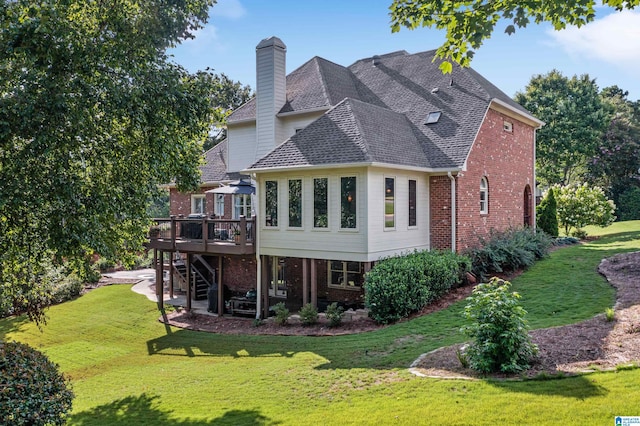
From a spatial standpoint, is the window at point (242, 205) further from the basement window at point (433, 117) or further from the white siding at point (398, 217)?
the basement window at point (433, 117)

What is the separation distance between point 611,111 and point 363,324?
1301 inches

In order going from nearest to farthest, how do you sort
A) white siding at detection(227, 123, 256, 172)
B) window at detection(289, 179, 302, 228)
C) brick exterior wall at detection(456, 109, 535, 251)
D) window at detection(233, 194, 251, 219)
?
1. window at detection(289, 179, 302, 228)
2. brick exterior wall at detection(456, 109, 535, 251)
3. window at detection(233, 194, 251, 219)
4. white siding at detection(227, 123, 256, 172)

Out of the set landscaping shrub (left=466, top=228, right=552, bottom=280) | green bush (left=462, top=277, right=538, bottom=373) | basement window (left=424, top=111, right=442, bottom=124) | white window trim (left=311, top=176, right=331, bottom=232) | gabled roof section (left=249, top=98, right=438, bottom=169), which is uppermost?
basement window (left=424, top=111, right=442, bottom=124)

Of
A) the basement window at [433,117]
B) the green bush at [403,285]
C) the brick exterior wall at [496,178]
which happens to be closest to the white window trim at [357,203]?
the green bush at [403,285]

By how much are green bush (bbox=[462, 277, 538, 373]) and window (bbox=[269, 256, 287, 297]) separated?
11208 mm

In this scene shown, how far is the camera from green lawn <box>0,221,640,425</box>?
623 cm

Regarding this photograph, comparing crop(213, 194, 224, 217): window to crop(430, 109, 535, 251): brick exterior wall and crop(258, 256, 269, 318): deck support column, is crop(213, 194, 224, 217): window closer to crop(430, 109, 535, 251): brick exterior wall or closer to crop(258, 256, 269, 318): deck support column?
crop(258, 256, 269, 318): deck support column

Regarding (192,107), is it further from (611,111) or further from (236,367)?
(611,111)

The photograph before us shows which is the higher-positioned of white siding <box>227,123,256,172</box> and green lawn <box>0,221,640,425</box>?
white siding <box>227,123,256,172</box>

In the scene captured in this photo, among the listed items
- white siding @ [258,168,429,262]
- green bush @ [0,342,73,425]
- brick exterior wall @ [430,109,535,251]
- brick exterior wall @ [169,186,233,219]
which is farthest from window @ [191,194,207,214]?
green bush @ [0,342,73,425]

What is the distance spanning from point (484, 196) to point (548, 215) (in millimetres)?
7601

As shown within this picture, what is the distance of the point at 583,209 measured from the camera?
23.9m

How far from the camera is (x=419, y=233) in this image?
15602 mm

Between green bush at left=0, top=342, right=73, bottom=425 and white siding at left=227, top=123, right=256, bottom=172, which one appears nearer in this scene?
Result: green bush at left=0, top=342, right=73, bottom=425
